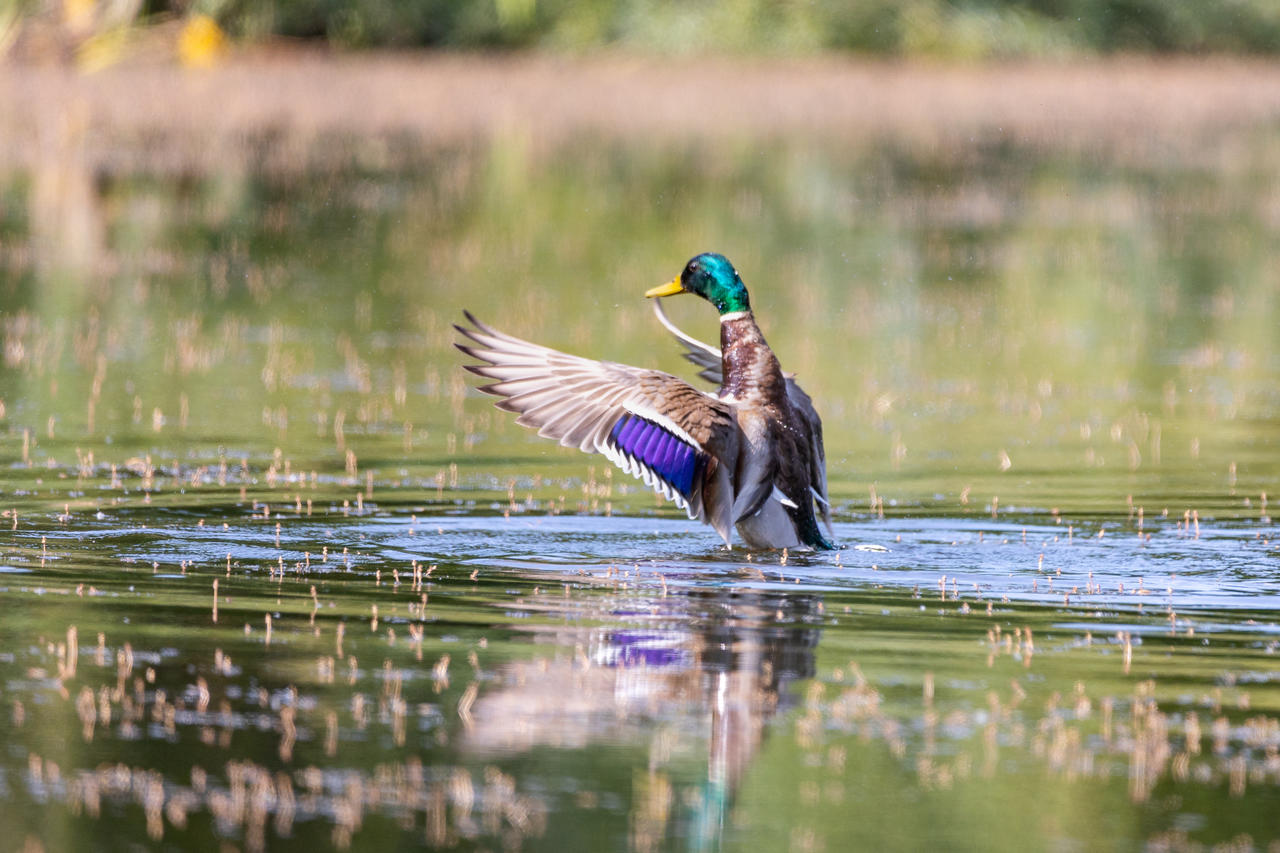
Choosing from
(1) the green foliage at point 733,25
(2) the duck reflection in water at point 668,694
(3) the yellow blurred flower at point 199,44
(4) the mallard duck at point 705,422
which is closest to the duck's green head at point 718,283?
(4) the mallard duck at point 705,422

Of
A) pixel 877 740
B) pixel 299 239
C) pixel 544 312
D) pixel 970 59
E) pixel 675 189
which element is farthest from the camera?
pixel 970 59

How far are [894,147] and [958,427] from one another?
19.2 m

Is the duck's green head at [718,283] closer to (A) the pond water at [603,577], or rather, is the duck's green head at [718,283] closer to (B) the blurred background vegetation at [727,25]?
(A) the pond water at [603,577]

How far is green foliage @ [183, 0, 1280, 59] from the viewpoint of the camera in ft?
123

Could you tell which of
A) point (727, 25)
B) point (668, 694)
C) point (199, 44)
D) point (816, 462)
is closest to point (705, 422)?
point (816, 462)

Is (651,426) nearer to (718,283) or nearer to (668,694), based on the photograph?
(718,283)

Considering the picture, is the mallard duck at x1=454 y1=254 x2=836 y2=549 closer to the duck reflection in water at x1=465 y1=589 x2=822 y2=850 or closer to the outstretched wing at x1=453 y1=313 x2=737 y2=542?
the outstretched wing at x1=453 y1=313 x2=737 y2=542

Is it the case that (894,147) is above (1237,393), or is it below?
above

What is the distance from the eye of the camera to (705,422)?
8.49 meters

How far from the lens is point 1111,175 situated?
28516 mm

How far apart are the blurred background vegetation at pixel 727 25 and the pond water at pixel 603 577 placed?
18.5m

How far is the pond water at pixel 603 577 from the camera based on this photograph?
548 centimetres

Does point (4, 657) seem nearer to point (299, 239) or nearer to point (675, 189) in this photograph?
point (299, 239)

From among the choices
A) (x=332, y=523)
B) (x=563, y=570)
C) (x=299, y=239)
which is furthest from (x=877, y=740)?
(x=299, y=239)
